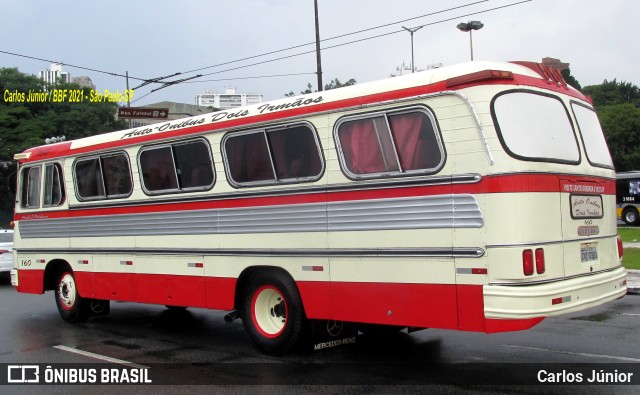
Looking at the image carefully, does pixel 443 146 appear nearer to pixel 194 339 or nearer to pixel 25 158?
pixel 194 339

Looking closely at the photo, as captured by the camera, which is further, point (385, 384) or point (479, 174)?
point (385, 384)

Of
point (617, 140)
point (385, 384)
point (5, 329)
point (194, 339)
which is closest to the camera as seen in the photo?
point (385, 384)

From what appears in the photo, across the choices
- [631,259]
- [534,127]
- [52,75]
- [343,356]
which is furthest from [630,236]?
[52,75]

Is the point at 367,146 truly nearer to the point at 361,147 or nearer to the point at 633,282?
the point at 361,147

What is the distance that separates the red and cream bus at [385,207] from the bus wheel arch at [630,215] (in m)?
29.5

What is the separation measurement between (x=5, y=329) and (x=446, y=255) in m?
7.49

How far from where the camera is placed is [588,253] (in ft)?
21.8

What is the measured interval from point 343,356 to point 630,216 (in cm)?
3090

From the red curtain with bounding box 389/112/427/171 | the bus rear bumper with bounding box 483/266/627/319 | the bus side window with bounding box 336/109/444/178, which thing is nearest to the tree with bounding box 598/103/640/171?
the bus rear bumper with bounding box 483/266/627/319

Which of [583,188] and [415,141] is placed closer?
[415,141]

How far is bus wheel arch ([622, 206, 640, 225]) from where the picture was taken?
33969 mm

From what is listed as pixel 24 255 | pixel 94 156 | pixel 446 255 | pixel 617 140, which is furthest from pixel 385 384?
pixel 617 140

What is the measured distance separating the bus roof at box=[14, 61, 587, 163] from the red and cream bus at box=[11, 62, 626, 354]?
20 mm

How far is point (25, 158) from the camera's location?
11.8 metres
